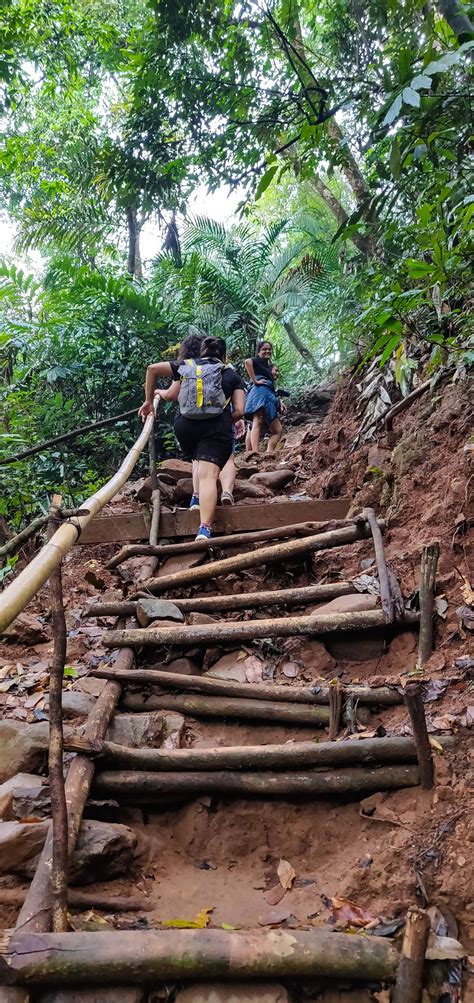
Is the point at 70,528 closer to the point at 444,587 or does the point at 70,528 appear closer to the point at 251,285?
the point at 444,587

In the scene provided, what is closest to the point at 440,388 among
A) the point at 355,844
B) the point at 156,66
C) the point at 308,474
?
the point at 308,474

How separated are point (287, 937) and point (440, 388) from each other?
367 centimetres

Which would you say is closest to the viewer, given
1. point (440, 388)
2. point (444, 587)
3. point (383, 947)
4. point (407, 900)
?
point (383, 947)

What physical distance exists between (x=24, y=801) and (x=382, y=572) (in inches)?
76.9

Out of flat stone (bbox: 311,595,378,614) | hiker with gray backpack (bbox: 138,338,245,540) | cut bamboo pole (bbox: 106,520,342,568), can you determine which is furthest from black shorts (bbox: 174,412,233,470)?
flat stone (bbox: 311,595,378,614)

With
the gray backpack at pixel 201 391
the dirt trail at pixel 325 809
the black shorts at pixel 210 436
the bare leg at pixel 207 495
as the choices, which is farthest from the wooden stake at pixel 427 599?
the gray backpack at pixel 201 391

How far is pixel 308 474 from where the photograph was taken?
6.68 meters

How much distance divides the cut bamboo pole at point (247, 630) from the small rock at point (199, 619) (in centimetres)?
13

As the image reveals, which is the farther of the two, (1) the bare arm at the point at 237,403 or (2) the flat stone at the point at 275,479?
(2) the flat stone at the point at 275,479

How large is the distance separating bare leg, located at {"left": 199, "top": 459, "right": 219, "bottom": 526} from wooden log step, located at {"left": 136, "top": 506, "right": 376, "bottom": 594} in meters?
0.76

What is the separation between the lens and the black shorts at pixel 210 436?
487cm

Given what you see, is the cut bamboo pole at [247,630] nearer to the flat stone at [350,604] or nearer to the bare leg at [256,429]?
the flat stone at [350,604]

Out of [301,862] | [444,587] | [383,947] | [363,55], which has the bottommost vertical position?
[301,862]

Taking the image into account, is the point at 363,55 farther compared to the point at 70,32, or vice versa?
the point at 70,32
